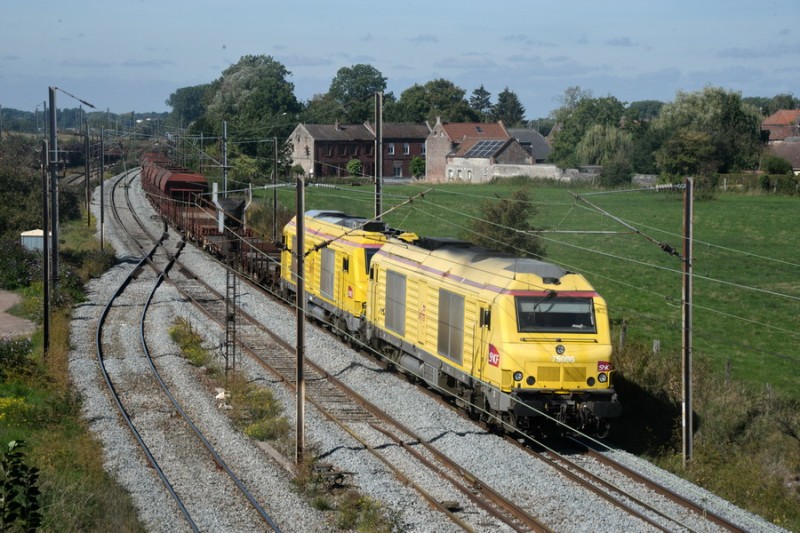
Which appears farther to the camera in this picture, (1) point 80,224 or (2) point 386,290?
(1) point 80,224

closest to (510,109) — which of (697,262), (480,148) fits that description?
(480,148)

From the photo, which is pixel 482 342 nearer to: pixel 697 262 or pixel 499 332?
pixel 499 332

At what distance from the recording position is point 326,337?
96.3ft

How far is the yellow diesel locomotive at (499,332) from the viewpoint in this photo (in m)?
17.8

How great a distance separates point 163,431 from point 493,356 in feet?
24.6

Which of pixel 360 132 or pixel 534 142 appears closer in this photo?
pixel 360 132

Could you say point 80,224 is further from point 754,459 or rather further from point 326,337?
point 754,459

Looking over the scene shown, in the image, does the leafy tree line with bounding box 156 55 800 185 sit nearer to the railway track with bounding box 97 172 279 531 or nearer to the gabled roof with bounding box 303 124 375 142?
the gabled roof with bounding box 303 124 375 142

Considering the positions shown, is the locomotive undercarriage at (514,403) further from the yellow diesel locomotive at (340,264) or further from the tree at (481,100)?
the tree at (481,100)

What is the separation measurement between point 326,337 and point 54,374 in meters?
8.01

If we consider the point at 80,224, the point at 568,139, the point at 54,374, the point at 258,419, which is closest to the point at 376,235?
the point at 258,419

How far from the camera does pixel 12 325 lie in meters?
32.8

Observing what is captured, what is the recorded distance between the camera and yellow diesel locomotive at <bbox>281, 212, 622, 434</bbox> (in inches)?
700

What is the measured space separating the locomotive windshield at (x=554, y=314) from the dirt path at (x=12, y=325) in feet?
64.3
